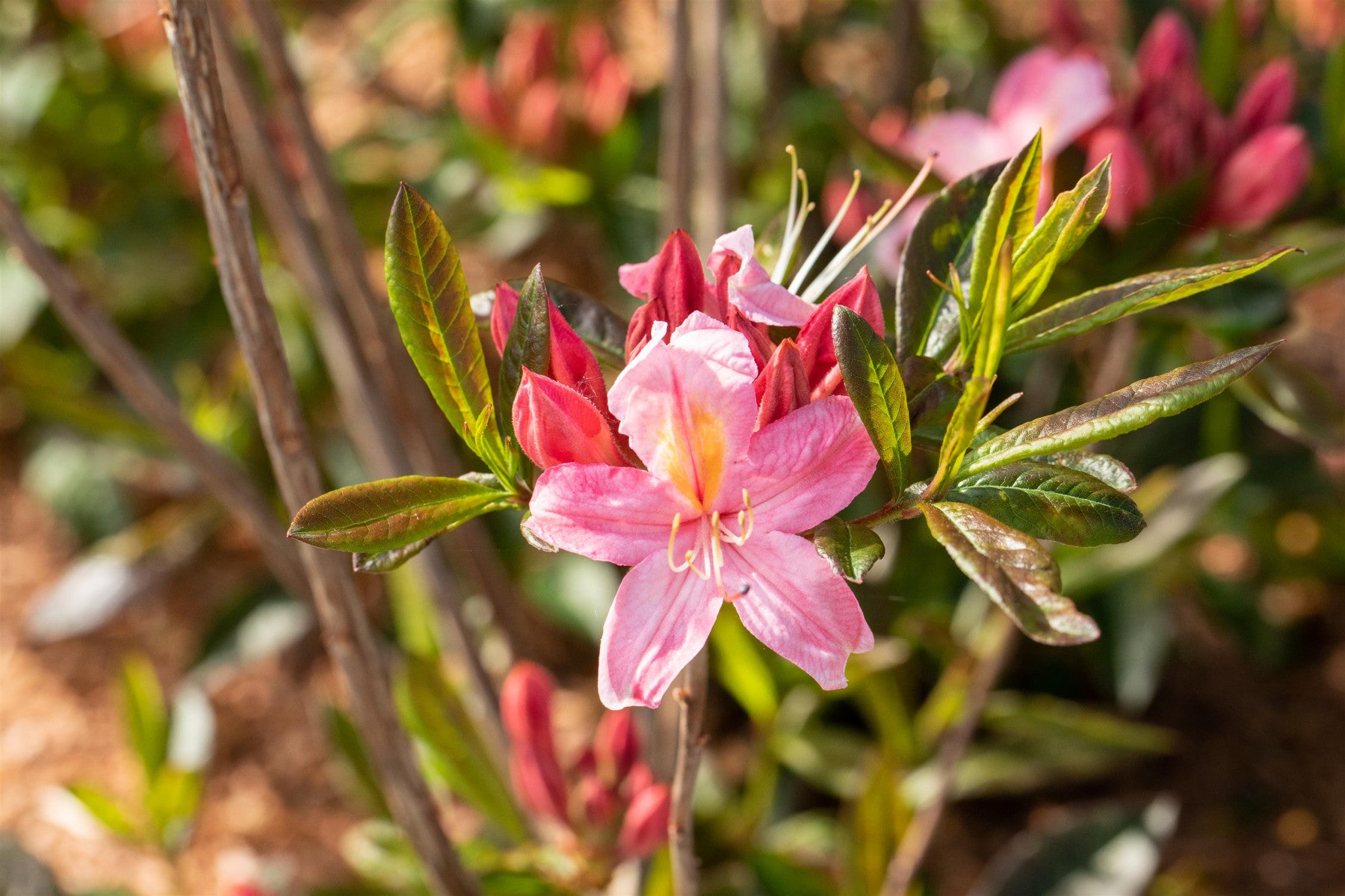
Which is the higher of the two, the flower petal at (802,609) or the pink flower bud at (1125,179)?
the flower petal at (802,609)

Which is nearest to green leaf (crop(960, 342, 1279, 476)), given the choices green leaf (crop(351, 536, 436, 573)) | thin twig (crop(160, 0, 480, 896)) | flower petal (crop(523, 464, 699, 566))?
flower petal (crop(523, 464, 699, 566))

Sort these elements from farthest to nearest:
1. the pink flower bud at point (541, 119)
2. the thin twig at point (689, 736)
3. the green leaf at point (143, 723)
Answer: the pink flower bud at point (541, 119) → the green leaf at point (143, 723) → the thin twig at point (689, 736)

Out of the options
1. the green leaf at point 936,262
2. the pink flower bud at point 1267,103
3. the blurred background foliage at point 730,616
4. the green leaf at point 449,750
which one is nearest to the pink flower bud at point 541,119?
the blurred background foliage at point 730,616

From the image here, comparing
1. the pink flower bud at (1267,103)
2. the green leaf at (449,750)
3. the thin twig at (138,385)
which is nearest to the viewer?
the thin twig at (138,385)

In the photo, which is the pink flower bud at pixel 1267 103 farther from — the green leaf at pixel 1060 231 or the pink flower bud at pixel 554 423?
the pink flower bud at pixel 554 423

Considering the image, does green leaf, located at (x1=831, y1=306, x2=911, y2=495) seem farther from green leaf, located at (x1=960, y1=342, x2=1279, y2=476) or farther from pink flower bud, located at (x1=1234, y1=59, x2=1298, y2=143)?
pink flower bud, located at (x1=1234, y1=59, x2=1298, y2=143)

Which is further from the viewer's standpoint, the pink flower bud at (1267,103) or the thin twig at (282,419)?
the pink flower bud at (1267,103)

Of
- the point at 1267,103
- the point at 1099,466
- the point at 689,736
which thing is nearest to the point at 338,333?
the point at 689,736
